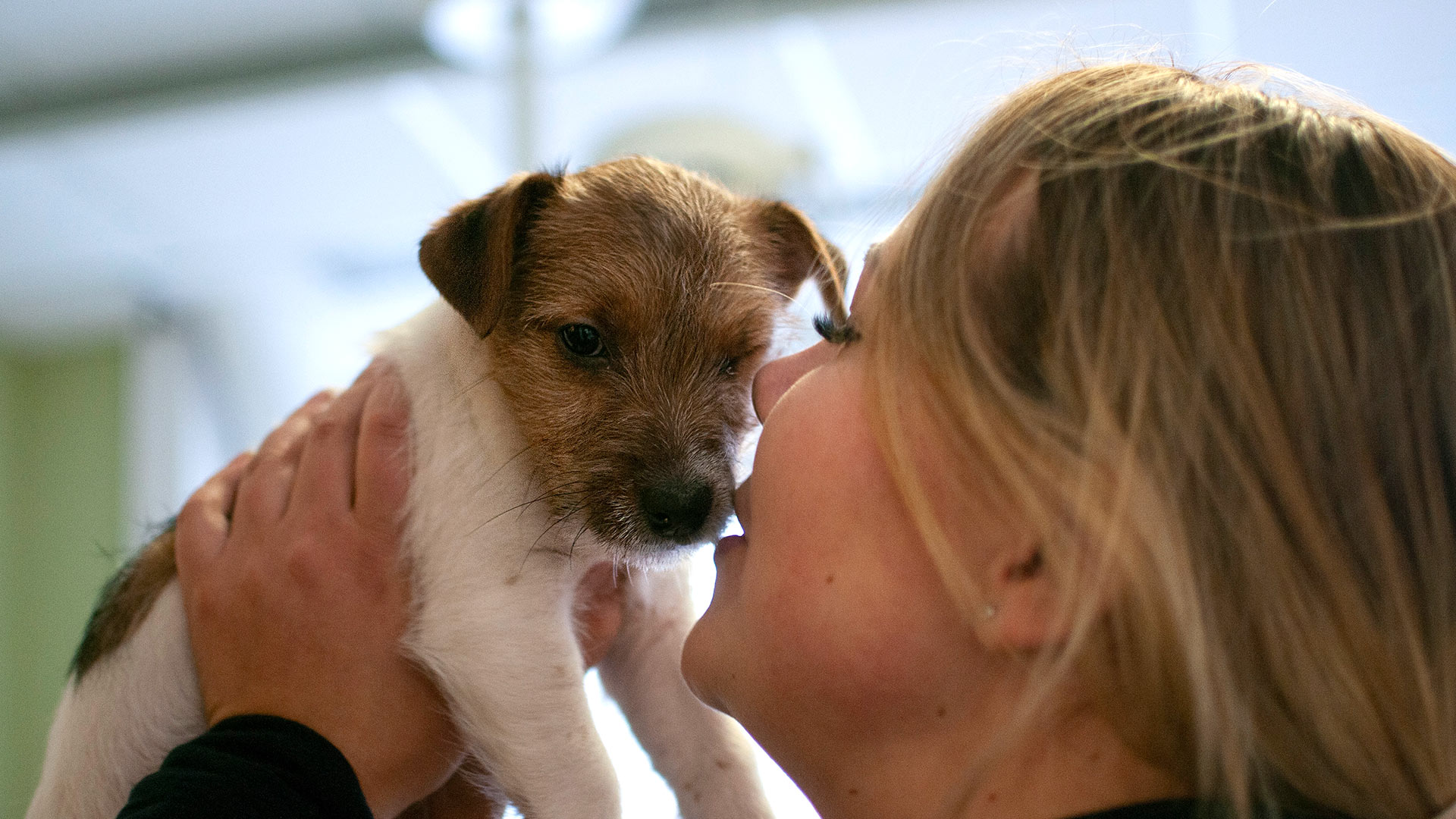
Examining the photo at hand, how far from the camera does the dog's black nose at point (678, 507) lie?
1.62 m

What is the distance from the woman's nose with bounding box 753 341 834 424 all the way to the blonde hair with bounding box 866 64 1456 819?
0.36 meters

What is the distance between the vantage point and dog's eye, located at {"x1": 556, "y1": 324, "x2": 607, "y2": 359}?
5.98 ft

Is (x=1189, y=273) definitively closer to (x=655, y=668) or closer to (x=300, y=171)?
(x=655, y=668)

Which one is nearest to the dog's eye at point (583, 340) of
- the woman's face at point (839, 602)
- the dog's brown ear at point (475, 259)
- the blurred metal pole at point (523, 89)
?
the dog's brown ear at point (475, 259)

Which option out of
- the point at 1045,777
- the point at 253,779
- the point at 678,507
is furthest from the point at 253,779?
the point at 1045,777

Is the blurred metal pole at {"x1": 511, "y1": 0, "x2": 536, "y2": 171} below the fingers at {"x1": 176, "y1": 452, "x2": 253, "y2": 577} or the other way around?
the other way around

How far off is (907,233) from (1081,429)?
1.23 ft

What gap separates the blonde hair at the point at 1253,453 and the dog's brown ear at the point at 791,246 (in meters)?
0.97

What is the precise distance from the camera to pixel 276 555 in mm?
1736

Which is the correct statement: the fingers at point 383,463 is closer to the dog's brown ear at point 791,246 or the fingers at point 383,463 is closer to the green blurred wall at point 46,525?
the dog's brown ear at point 791,246

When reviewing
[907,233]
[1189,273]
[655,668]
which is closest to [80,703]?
[655,668]

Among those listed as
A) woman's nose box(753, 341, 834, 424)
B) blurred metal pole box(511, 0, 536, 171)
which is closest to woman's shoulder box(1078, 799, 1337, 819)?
woman's nose box(753, 341, 834, 424)

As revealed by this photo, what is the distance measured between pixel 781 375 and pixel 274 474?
1069mm

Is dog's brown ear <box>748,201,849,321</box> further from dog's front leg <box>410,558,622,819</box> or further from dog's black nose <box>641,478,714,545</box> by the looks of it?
dog's front leg <box>410,558,622,819</box>
